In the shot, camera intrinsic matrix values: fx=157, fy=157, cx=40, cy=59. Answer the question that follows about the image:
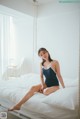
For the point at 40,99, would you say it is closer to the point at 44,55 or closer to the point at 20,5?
the point at 44,55

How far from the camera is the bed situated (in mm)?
1249

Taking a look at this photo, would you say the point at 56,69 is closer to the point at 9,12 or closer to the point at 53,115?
the point at 53,115

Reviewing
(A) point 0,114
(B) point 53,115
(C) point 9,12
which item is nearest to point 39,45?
(C) point 9,12

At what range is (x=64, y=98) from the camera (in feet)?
4.11

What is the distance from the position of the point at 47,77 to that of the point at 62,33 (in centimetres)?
43

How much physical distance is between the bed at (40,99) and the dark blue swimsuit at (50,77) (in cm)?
9

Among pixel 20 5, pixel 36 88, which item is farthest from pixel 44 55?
pixel 20 5

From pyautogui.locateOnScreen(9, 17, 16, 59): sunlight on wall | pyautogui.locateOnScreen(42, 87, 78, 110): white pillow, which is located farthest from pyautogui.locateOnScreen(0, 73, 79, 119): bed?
pyautogui.locateOnScreen(9, 17, 16, 59): sunlight on wall

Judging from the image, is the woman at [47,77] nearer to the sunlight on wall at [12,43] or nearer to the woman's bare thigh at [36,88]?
Result: the woman's bare thigh at [36,88]

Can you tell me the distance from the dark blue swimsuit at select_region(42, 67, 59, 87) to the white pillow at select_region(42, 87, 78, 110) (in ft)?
0.34

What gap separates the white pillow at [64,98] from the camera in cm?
122

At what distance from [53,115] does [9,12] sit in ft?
3.85

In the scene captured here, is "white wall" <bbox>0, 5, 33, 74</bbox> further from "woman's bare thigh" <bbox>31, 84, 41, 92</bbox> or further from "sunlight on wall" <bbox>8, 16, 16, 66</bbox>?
"woman's bare thigh" <bbox>31, 84, 41, 92</bbox>

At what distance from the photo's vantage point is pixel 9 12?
1.74 metres
